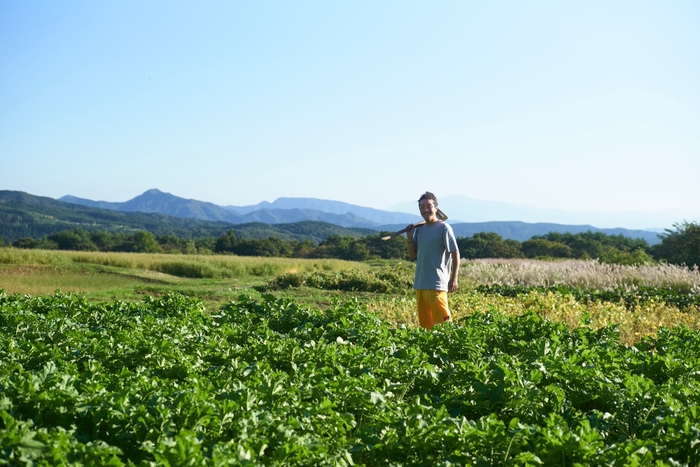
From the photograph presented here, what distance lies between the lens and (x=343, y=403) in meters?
3.93

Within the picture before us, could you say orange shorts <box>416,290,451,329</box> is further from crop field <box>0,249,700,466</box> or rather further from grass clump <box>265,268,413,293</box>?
grass clump <box>265,268,413,293</box>

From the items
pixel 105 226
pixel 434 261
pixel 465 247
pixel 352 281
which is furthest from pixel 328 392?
pixel 105 226

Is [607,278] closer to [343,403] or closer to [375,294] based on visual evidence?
[375,294]

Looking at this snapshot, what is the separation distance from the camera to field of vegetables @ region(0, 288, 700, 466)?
2955 mm

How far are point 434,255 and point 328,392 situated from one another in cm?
375

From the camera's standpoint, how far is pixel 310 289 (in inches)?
613

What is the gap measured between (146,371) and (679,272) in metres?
12.6

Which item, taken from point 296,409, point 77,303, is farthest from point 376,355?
point 77,303

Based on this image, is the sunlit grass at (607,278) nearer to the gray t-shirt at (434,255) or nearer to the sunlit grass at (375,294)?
the sunlit grass at (375,294)

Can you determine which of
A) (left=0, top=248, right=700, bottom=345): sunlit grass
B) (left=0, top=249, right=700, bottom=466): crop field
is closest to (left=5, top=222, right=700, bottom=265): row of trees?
(left=0, top=248, right=700, bottom=345): sunlit grass

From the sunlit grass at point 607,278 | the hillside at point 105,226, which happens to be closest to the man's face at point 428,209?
the sunlit grass at point 607,278

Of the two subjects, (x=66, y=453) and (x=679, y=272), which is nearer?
(x=66, y=453)

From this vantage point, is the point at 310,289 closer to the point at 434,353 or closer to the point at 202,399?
the point at 434,353

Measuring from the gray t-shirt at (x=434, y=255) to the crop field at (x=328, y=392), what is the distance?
715 mm
